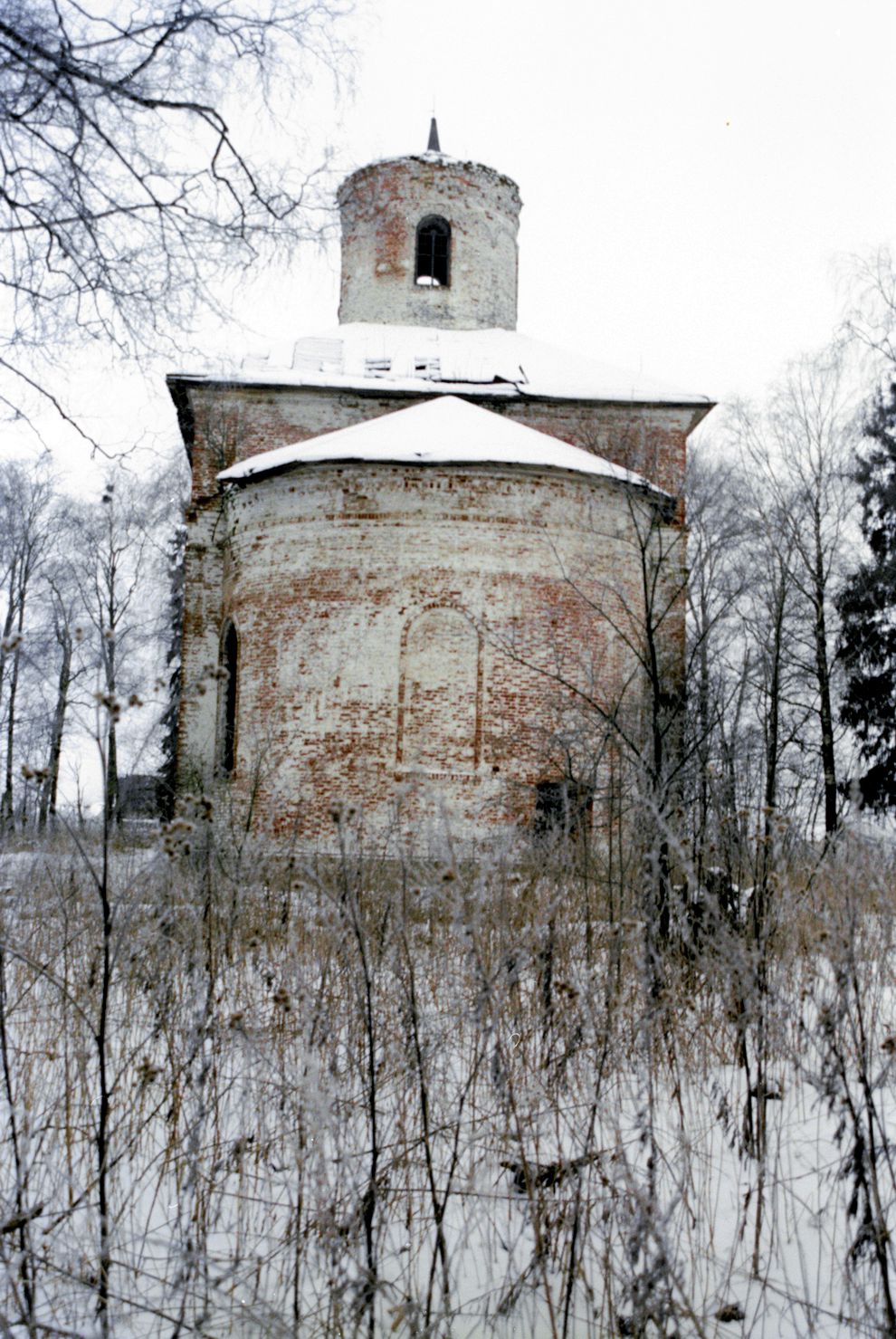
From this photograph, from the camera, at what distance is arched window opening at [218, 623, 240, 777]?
13805mm

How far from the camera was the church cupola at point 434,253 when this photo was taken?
18734 mm

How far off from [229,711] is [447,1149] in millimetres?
10973

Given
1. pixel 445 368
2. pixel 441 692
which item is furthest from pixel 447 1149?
pixel 445 368

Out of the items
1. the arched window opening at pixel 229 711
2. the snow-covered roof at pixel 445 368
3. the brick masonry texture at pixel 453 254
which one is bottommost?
the arched window opening at pixel 229 711

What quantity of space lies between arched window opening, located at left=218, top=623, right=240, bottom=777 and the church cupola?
7.25 meters

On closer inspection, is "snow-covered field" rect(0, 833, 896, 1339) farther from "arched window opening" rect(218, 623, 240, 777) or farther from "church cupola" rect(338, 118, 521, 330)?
"church cupola" rect(338, 118, 521, 330)

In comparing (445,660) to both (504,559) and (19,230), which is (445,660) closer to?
(504,559)

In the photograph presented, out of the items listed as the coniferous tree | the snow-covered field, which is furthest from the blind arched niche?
the coniferous tree

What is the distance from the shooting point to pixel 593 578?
12828 millimetres

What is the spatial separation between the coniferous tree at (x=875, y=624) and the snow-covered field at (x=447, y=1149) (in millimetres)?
15021

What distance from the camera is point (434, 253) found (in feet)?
62.8

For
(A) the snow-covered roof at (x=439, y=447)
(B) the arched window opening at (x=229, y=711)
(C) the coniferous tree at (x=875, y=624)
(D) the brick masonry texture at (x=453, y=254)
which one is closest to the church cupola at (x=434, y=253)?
(D) the brick masonry texture at (x=453, y=254)

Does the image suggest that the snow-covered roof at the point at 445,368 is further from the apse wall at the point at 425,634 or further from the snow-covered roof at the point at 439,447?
the apse wall at the point at 425,634

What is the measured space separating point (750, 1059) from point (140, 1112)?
2447 mm
